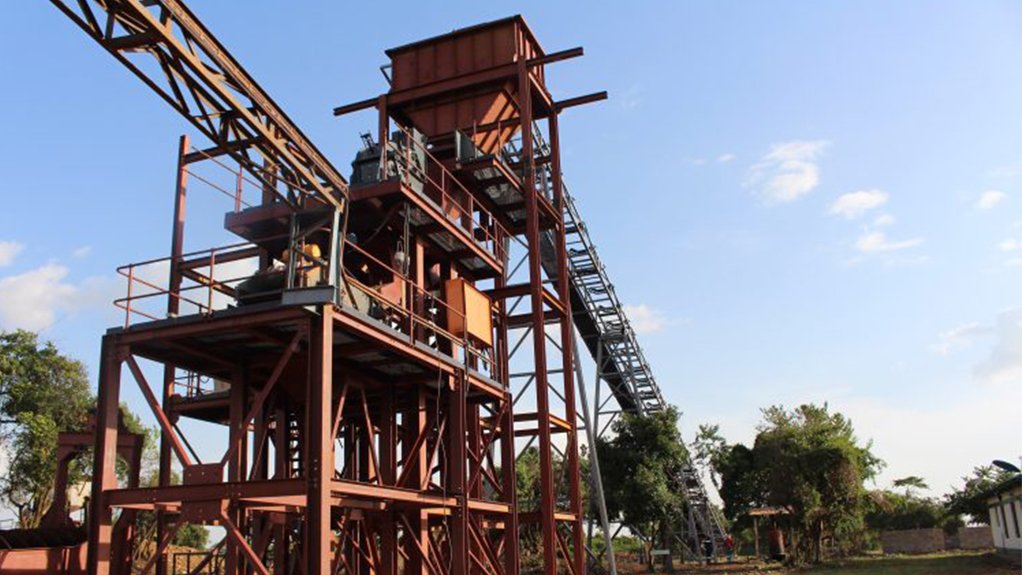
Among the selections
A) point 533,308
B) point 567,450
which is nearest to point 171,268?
point 533,308

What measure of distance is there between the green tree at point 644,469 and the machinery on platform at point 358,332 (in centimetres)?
1403

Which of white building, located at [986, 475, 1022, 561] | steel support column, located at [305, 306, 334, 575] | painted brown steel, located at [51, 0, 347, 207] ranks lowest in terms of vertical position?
white building, located at [986, 475, 1022, 561]

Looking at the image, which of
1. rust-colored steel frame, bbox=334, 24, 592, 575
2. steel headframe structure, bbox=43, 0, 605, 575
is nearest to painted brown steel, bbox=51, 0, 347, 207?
steel headframe structure, bbox=43, 0, 605, 575

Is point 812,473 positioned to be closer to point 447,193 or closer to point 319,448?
point 447,193

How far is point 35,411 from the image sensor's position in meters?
39.4

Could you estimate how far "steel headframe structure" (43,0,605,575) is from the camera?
12805 millimetres

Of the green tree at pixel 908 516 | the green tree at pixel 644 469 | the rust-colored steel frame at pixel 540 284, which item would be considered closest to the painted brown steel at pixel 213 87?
the rust-colored steel frame at pixel 540 284

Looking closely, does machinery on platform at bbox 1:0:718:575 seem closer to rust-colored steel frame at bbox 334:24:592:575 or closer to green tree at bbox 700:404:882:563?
rust-colored steel frame at bbox 334:24:592:575

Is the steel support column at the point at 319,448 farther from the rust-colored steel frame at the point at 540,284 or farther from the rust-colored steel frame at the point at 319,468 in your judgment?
the rust-colored steel frame at the point at 540,284

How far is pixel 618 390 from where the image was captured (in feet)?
125

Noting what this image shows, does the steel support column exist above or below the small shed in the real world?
above

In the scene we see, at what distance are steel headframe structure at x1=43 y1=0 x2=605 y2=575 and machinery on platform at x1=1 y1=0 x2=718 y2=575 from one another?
0.17 feet

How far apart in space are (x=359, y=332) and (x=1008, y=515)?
33198mm

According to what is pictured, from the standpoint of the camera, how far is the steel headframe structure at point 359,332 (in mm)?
12805
